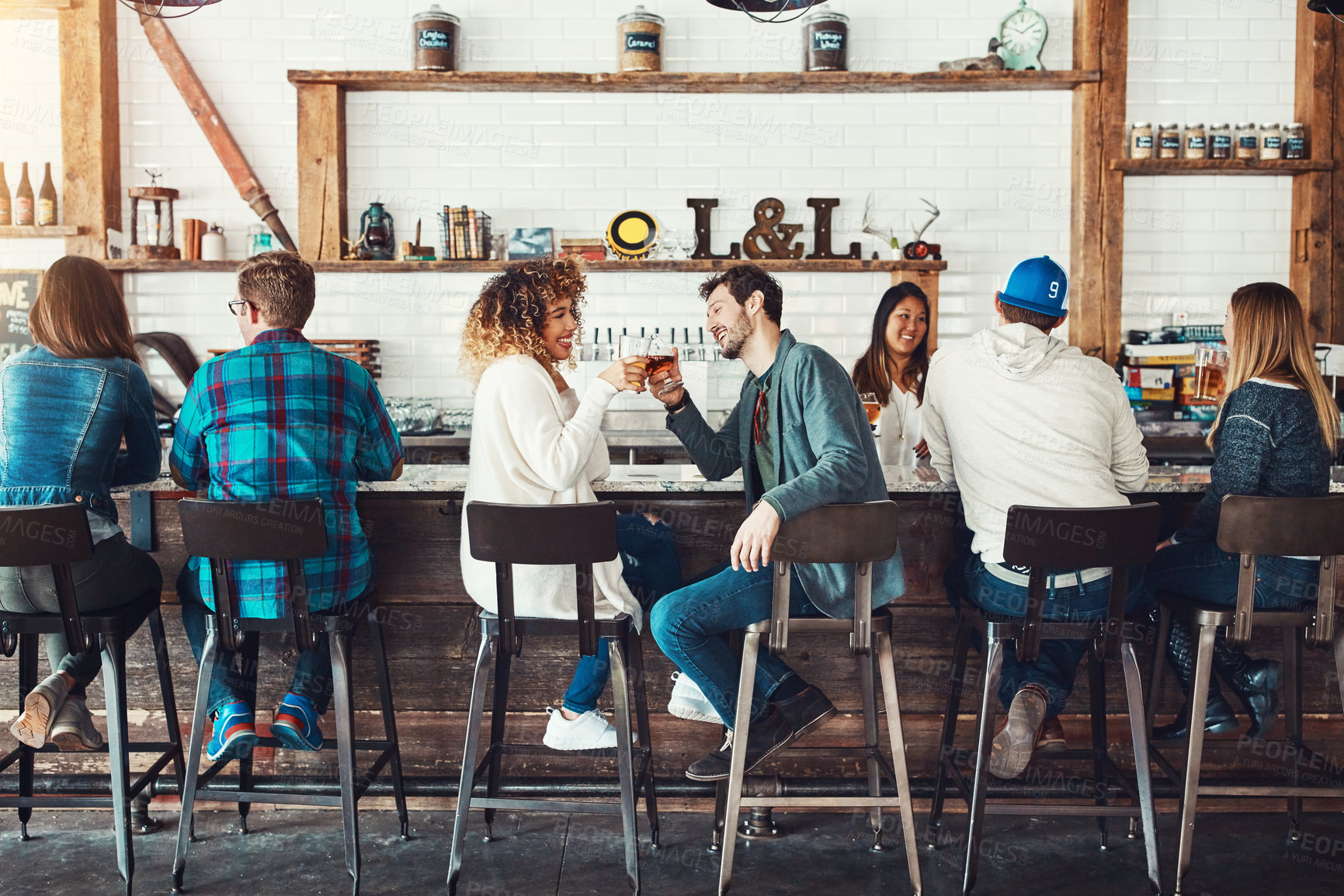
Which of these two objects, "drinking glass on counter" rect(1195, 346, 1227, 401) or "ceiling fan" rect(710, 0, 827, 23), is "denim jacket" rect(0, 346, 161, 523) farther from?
"drinking glass on counter" rect(1195, 346, 1227, 401)

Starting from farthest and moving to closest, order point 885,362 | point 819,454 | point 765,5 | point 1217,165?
1. point 1217,165
2. point 885,362
3. point 765,5
4. point 819,454

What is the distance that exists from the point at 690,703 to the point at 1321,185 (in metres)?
4.54

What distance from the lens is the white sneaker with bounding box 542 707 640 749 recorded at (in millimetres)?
2484

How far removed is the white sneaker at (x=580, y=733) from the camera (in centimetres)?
248

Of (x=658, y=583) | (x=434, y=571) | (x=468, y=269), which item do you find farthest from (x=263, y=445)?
(x=468, y=269)

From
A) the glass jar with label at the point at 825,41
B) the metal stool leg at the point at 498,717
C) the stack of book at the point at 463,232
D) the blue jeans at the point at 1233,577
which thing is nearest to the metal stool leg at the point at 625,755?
the metal stool leg at the point at 498,717

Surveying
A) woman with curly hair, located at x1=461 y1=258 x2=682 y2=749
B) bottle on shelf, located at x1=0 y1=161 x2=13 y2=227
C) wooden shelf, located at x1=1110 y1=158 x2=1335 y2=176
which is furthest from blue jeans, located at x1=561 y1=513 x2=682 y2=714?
bottle on shelf, located at x1=0 y1=161 x2=13 y2=227

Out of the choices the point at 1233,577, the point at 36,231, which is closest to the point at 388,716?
the point at 1233,577

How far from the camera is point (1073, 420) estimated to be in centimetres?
235

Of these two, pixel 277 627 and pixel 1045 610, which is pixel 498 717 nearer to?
pixel 277 627

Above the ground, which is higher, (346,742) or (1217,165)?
(1217,165)

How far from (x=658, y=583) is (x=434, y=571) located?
2.00 feet

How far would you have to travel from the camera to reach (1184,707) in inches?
100

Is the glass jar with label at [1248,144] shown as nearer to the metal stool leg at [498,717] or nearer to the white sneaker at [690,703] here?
the white sneaker at [690,703]
